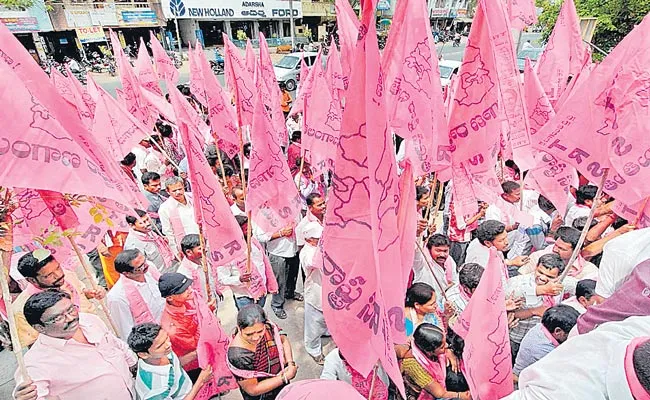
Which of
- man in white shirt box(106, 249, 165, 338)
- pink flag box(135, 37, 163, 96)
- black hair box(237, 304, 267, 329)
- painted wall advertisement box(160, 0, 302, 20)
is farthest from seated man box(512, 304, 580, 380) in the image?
painted wall advertisement box(160, 0, 302, 20)

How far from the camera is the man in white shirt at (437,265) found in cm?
314

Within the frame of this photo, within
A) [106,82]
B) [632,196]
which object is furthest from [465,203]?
[106,82]

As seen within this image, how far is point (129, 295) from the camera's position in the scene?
2.83 m

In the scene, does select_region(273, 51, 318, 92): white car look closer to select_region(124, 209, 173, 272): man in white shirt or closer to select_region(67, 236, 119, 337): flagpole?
select_region(124, 209, 173, 272): man in white shirt

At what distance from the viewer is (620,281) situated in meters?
2.16

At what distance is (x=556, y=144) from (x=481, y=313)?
137cm

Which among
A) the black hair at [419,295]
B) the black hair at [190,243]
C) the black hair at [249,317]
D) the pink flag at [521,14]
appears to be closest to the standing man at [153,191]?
the black hair at [190,243]

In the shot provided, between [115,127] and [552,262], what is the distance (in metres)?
4.12

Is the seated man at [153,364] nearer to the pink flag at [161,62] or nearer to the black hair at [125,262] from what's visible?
the black hair at [125,262]

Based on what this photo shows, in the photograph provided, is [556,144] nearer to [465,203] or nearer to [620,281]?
[465,203]

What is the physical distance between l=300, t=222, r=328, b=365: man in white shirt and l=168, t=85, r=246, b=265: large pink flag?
686 mm

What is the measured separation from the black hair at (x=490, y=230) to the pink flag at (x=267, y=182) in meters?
1.42

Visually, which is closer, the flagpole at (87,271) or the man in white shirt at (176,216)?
the flagpole at (87,271)

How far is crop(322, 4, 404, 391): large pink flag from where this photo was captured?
1569mm
